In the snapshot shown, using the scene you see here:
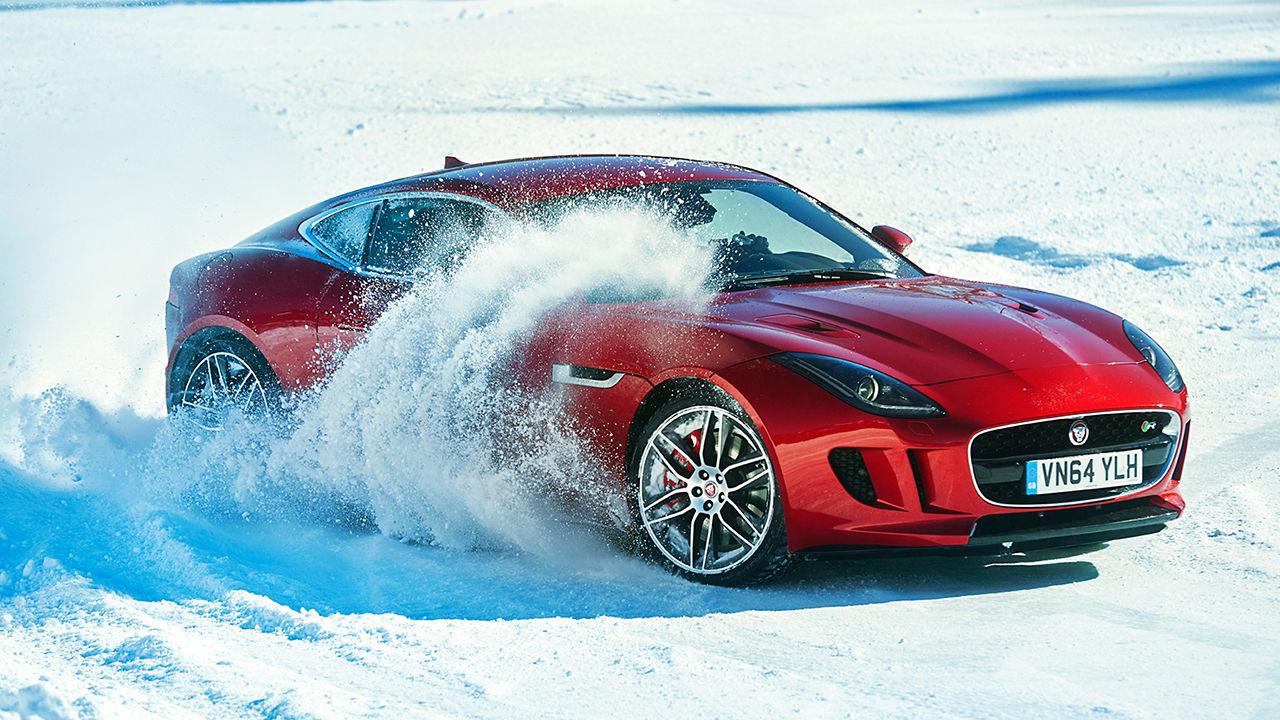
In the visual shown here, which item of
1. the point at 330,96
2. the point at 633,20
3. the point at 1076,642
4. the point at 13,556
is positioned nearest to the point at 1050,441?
the point at 1076,642

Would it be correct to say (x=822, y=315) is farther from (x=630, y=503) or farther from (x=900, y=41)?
(x=900, y=41)

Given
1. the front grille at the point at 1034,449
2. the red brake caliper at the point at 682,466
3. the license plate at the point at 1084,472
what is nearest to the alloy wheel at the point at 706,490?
the red brake caliper at the point at 682,466

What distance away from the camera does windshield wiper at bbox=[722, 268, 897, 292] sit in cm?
497

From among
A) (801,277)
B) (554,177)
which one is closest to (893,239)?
(801,277)

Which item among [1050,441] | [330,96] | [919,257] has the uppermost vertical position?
[330,96]

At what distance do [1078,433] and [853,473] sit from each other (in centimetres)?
68

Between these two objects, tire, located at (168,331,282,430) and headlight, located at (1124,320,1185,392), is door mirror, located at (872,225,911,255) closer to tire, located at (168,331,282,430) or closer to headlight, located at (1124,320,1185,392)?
headlight, located at (1124,320,1185,392)

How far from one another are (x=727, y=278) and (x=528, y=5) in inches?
1184

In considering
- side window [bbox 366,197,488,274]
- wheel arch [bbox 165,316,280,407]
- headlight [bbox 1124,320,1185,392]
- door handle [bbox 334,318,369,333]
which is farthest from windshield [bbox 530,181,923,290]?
wheel arch [bbox 165,316,280,407]

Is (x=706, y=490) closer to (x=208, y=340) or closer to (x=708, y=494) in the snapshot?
(x=708, y=494)

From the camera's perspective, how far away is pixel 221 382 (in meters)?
6.06

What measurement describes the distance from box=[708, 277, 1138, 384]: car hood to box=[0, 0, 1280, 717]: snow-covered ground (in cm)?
70

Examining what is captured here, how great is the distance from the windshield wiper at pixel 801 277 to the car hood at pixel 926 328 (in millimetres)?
85

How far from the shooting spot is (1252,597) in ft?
13.8
